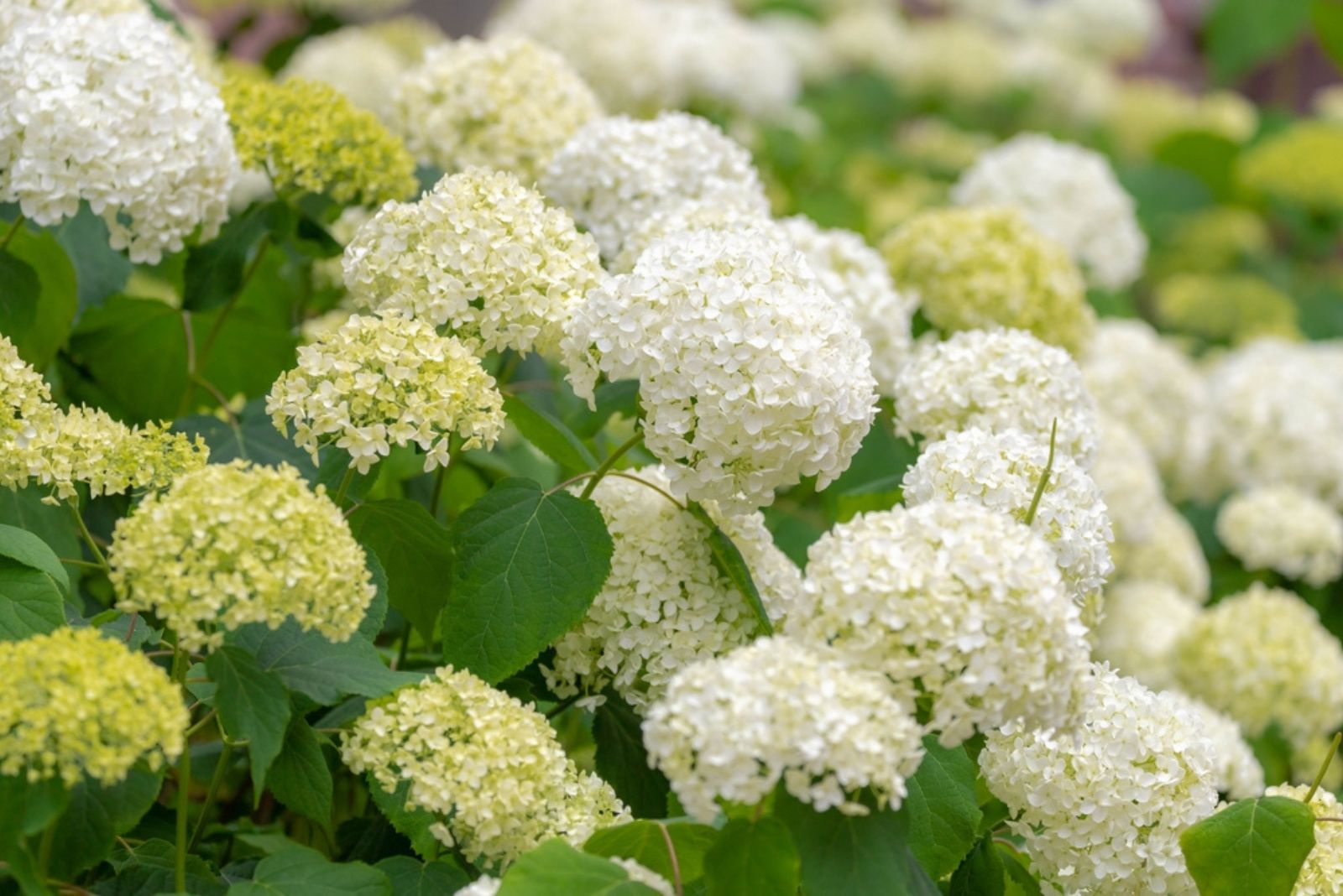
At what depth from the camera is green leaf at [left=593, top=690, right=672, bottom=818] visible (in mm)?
1504

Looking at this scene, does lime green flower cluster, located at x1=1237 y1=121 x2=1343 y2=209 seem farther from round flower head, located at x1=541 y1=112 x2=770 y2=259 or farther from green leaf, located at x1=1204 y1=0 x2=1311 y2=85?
round flower head, located at x1=541 y1=112 x2=770 y2=259

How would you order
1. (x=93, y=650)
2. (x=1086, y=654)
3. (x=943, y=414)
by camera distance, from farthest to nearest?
(x=943, y=414)
(x=1086, y=654)
(x=93, y=650)

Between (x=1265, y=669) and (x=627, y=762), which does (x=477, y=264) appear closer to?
(x=627, y=762)

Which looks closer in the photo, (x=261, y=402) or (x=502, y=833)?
(x=502, y=833)

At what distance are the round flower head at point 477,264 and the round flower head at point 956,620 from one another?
0.42 meters

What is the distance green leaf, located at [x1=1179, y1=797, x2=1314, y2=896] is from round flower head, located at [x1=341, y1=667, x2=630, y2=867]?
1.77 ft

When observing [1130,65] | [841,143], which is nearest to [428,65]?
[841,143]

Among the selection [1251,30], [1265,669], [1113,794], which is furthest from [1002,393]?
[1251,30]

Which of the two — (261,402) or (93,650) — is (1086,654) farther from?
(261,402)

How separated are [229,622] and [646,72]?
2.12 meters

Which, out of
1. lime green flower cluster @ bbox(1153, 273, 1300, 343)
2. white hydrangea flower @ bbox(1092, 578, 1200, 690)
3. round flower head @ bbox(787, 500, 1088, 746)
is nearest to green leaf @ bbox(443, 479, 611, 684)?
round flower head @ bbox(787, 500, 1088, 746)

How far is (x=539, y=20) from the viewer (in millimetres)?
3156

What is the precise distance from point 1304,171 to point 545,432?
11.7 feet

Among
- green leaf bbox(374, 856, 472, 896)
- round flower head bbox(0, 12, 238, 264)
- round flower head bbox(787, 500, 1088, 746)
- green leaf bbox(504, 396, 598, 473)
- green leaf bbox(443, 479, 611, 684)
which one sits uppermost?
round flower head bbox(0, 12, 238, 264)
